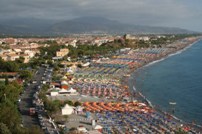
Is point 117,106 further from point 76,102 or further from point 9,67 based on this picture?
point 9,67

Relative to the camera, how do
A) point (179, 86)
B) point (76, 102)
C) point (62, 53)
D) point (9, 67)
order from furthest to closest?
point (62, 53) → point (9, 67) → point (179, 86) → point (76, 102)

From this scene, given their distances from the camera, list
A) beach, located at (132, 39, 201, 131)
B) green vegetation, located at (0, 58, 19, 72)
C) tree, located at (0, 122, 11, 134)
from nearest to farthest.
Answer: tree, located at (0, 122, 11, 134) → beach, located at (132, 39, 201, 131) → green vegetation, located at (0, 58, 19, 72)

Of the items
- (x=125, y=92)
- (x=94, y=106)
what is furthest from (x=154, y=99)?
(x=94, y=106)

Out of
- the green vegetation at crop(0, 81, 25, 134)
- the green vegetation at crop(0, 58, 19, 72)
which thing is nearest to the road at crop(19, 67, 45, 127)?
the green vegetation at crop(0, 81, 25, 134)

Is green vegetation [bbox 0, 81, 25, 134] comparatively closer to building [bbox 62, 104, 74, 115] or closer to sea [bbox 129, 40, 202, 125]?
building [bbox 62, 104, 74, 115]

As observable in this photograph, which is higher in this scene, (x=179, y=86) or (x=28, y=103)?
(x=28, y=103)

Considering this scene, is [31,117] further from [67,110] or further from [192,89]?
[192,89]

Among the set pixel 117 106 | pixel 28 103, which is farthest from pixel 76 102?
pixel 28 103

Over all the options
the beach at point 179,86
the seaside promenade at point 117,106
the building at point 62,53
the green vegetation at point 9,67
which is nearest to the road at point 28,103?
the green vegetation at point 9,67

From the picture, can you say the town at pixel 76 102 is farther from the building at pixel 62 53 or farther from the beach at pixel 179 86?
the building at pixel 62 53
